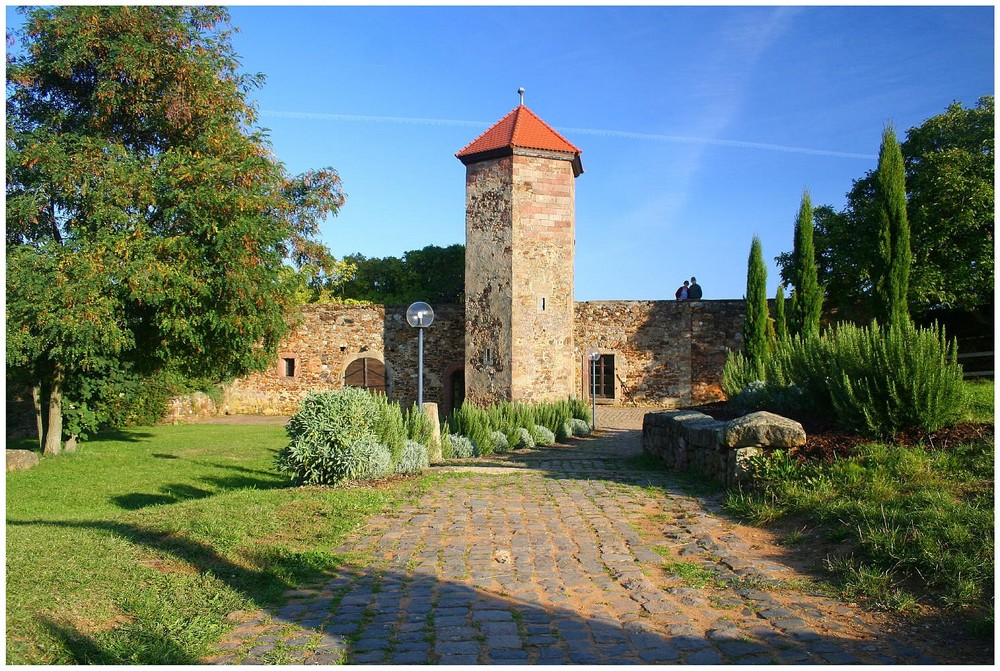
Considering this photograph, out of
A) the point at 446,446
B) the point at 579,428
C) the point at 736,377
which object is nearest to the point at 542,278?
the point at 579,428

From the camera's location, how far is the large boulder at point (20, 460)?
12327 mm

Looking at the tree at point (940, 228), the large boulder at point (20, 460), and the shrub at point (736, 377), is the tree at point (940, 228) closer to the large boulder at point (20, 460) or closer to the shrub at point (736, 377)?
the shrub at point (736, 377)

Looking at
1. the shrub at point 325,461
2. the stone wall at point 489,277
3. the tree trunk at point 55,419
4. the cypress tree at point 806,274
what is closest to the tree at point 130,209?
the tree trunk at point 55,419

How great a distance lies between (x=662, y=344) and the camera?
23.9 m

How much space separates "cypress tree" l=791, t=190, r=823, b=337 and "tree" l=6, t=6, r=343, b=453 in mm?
Result: 13560

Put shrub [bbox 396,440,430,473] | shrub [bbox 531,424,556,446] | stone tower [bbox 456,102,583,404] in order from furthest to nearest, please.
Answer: stone tower [bbox 456,102,583,404], shrub [bbox 531,424,556,446], shrub [bbox 396,440,430,473]

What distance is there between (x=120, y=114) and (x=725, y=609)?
578 inches

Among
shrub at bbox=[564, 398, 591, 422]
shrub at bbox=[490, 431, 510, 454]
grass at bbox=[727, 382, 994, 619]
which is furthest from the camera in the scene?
shrub at bbox=[564, 398, 591, 422]

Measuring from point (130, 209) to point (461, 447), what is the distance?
24.5 ft

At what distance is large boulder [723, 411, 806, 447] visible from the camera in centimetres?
741

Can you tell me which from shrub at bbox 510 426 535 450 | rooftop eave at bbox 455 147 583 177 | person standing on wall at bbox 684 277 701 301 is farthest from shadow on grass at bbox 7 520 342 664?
person standing on wall at bbox 684 277 701 301

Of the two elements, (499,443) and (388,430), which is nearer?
(388,430)

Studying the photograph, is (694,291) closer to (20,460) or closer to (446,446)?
(446,446)

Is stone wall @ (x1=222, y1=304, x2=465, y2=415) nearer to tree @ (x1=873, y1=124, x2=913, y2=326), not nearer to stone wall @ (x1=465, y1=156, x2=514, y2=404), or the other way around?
stone wall @ (x1=465, y1=156, x2=514, y2=404)
